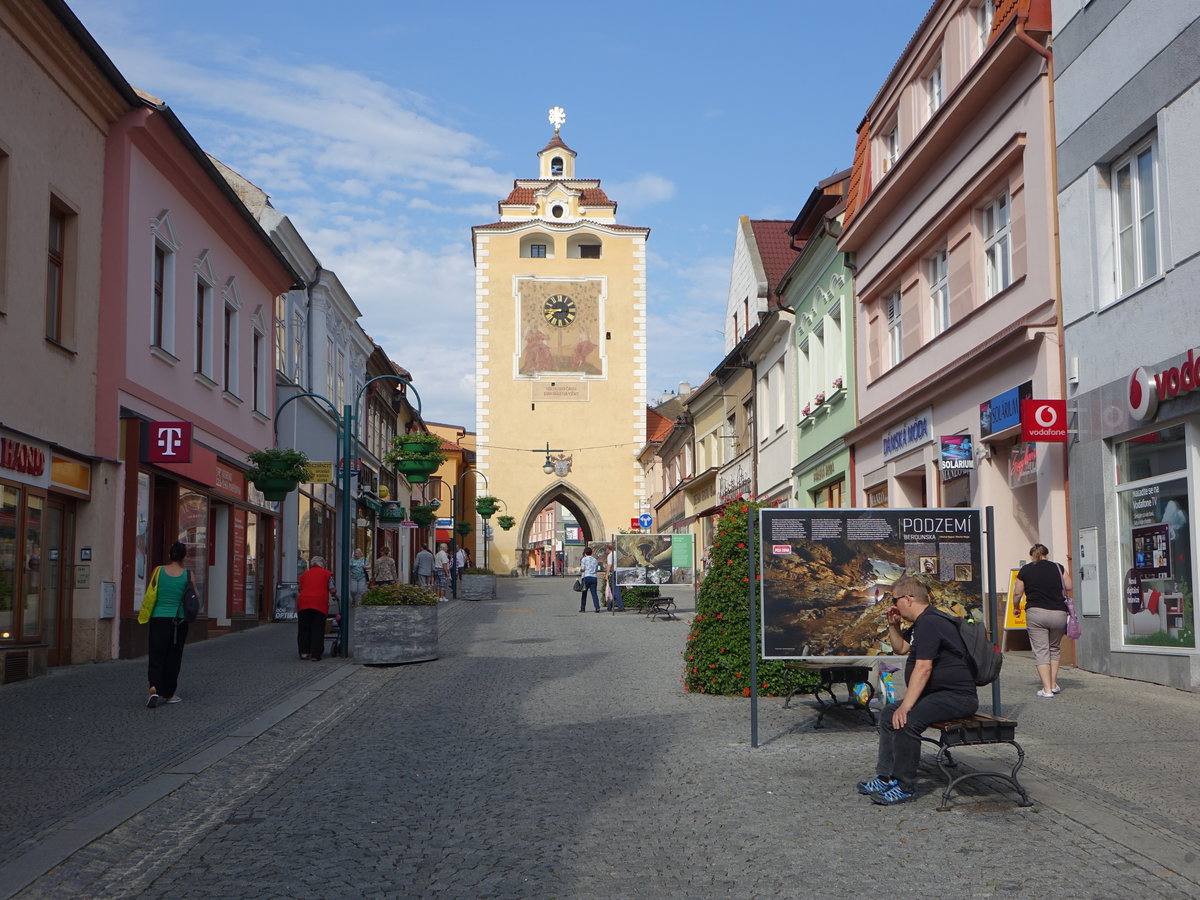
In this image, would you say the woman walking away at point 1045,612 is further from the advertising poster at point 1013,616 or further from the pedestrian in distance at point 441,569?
the pedestrian in distance at point 441,569

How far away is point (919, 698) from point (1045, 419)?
336 inches

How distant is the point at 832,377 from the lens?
2766 centimetres

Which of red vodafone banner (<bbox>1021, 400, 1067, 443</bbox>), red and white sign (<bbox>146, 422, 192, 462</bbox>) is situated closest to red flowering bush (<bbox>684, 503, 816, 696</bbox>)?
red vodafone banner (<bbox>1021, 400, 1067, 443</bbox>)

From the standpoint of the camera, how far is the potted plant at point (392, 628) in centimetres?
1648

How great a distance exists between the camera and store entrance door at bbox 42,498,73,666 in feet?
52.6

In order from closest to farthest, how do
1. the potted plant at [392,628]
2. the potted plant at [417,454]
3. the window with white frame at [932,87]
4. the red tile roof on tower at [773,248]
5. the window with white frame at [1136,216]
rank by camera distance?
1. the window with white frame at [1136,216]
2. the potted plant at [392,628]
3. the potted plant at [417,454]
4. the window with white frame at [932,87]
5. the red tile roof on tower at [773,248]

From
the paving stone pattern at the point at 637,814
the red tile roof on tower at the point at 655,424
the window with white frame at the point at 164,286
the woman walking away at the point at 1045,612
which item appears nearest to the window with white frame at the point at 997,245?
the woman walking away at the point at 1045,612

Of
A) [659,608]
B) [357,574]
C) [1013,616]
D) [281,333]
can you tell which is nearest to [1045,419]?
[1013,616]

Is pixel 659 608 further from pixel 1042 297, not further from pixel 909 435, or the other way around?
pixel 1042 297

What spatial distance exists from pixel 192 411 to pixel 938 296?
12.2m

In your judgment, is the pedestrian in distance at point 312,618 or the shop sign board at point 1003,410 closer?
the shop sign board at point 1003,410

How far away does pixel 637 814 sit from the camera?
23.7 ft

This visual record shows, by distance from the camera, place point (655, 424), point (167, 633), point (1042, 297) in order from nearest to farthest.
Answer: point (167, 633) < point (1042, 297) < point (655, 424)

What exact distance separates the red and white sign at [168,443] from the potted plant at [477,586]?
21448 millimetres
